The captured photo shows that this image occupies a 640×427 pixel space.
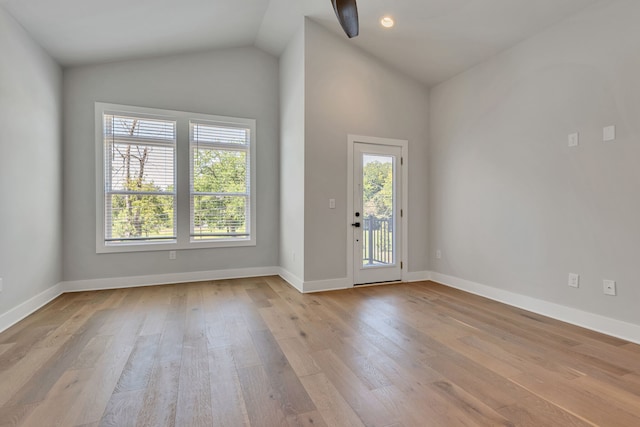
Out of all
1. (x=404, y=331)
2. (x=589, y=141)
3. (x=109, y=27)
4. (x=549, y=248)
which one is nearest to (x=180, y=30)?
(x=109, y=27)

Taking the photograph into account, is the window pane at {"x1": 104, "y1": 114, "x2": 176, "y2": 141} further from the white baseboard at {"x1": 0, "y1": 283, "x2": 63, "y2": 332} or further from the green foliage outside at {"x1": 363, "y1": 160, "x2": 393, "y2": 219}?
the green foliage outside at {"x1": 363, "y1": 160, "x2": 393, "y2": 219}

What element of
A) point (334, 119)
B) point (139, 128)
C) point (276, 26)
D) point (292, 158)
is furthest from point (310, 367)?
point (276, 26)

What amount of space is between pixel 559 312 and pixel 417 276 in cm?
193

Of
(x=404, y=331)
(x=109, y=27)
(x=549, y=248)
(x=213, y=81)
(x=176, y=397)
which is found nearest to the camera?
(x=176, y=397)

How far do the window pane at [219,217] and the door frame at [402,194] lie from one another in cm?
175

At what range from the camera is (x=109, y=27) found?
11.9ft

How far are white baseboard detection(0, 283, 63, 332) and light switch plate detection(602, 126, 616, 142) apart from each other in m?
5.78

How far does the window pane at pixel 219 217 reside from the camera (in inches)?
193

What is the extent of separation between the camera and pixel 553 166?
3.33 m

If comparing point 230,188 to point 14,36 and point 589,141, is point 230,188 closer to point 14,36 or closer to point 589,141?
point 14,36

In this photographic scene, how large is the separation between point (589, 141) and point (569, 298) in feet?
5.07

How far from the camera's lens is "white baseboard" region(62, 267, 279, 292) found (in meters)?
4.32

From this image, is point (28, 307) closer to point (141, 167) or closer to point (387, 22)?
point (141, 167)

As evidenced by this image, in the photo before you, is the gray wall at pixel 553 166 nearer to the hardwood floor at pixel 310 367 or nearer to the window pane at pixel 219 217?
the hardwood floor at pixel 310 367
